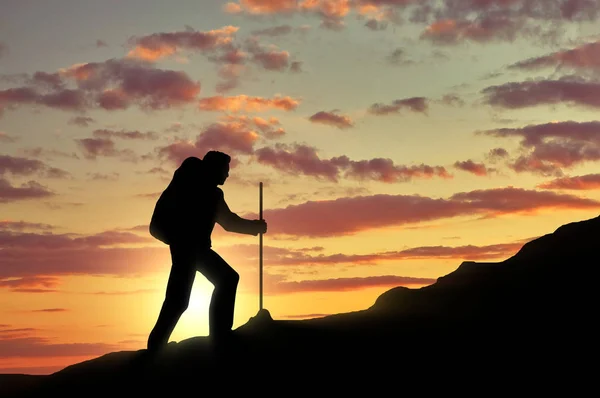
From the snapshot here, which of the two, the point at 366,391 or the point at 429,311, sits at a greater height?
the point at 429,311

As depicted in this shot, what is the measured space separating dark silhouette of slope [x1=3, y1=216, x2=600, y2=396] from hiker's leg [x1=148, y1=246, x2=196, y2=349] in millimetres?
855

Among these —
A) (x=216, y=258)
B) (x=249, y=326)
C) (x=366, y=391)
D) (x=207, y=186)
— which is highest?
(x=207, y=186)

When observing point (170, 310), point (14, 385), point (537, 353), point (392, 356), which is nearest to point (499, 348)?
point (537, 353)

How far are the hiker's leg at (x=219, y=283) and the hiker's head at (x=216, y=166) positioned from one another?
4.31 ft

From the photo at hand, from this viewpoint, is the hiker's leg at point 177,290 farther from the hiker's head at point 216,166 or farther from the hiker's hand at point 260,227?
the hiker's hand at point 260,227

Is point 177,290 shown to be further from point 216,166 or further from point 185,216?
point 216,166

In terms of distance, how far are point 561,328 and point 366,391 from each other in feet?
16.6

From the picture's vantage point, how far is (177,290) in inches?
641

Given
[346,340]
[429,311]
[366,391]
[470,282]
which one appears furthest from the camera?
[470,282]

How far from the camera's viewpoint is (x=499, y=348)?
17.6 metres

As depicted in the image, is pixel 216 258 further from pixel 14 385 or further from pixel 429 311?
pixel 14 385

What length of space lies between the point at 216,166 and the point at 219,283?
210 centimetres

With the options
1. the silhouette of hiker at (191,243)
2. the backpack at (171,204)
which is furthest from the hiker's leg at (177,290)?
the backpack at (171,204)

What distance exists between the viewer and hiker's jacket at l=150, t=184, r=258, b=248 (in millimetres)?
16438
